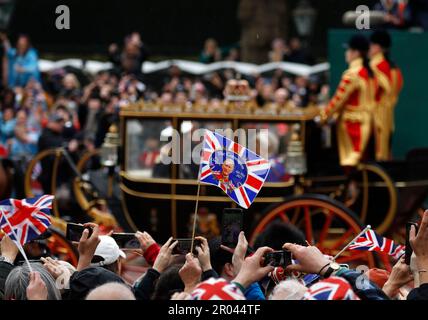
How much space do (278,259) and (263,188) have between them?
549 centimetres

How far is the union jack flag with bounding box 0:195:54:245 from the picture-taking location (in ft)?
20.4

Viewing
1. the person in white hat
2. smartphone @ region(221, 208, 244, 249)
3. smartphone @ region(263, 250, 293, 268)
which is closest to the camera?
smartphone @ region(263, 250, 293, 268)

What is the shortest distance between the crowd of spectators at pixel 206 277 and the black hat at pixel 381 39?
20.3 feet

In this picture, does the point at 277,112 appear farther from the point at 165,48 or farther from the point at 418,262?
the point at 165,48

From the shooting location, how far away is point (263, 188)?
11.0 meters

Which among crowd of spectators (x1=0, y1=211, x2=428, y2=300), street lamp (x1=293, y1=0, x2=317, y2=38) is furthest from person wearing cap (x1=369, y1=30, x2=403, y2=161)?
street lamp (x1=293, y1=0, x2=317, y2=38)

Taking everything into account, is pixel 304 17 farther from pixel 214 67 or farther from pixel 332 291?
pixel 332 291

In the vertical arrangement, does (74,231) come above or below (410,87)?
below

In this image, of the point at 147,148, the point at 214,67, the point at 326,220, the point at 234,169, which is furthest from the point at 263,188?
the point at 214,67

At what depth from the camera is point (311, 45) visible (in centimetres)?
2603

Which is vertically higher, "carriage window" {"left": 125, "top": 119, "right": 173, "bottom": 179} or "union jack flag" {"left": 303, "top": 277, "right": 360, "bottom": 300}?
"carriage window" {"left": 125, "top": 119, "right": 173, "bottom": 179}

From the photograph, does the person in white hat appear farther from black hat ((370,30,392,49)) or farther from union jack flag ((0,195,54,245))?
black hat ((370,30,392,49))

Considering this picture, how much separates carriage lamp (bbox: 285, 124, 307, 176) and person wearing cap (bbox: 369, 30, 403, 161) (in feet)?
4.44

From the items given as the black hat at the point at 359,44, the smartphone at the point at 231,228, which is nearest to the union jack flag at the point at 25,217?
the smartphone at the point at 231,228
